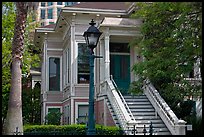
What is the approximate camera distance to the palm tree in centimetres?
1558

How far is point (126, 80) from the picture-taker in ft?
74.3

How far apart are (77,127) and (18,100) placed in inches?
131

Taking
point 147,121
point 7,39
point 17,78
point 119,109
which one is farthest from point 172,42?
point 7,39

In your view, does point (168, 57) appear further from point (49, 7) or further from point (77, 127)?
point (49, 7)

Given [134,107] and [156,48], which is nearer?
[156,48]

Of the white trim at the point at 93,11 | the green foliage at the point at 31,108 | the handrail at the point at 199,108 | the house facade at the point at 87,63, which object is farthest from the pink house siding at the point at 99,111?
the green foliage at the point at 31,108

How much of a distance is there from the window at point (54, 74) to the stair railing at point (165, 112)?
8.75 m

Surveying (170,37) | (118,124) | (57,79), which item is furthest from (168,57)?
(57,79)

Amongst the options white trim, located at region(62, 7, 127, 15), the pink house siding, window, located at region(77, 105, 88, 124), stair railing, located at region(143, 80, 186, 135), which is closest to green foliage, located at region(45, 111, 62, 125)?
window, located at region(77, 105, 88, 124)

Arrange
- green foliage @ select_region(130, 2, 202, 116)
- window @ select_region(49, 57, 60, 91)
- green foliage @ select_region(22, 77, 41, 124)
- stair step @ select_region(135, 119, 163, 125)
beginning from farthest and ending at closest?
green foliage @ select_region(22, 77, 41, 124), window @ select_region(49, 57, 60, 91), stair step @ select_region(135, 119, 163, 125), green foliage @ select_region(130, 2, 202, 116)

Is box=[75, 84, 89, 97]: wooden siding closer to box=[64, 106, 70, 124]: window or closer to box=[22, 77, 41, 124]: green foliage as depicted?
box=[64, 106, 70, 124]: window

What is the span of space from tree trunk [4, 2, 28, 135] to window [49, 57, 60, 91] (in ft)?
31.8

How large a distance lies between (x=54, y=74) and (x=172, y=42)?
46.5 feet

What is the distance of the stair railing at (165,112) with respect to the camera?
1554 cm
